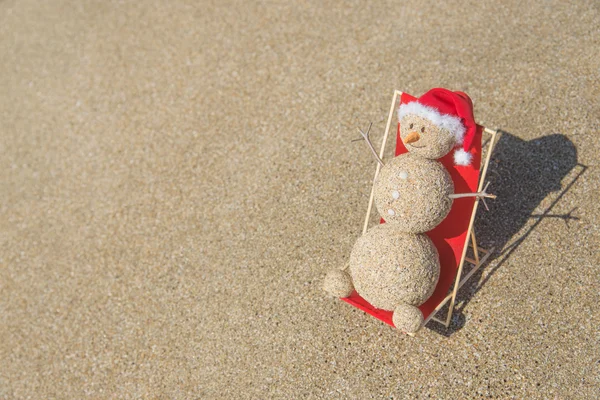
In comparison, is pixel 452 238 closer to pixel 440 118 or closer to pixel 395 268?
pixel 395 268

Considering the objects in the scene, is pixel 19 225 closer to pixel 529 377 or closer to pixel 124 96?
pixel 124 96

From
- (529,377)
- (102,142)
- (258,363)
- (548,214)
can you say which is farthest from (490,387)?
(102,142)

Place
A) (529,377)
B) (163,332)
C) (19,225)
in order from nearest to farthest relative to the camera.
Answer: (529,377) < (163,332) < (19,225)

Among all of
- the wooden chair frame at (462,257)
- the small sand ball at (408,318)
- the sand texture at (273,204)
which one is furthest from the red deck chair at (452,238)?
the sand texture at (273,204)

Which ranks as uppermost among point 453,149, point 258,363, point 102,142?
point 453,149

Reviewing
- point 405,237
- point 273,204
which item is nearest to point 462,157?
point 405,237

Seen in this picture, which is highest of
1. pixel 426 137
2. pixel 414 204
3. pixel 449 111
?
pixel 449 111

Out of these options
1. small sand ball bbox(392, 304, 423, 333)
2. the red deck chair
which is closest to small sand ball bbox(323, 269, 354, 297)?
the red deck chair
